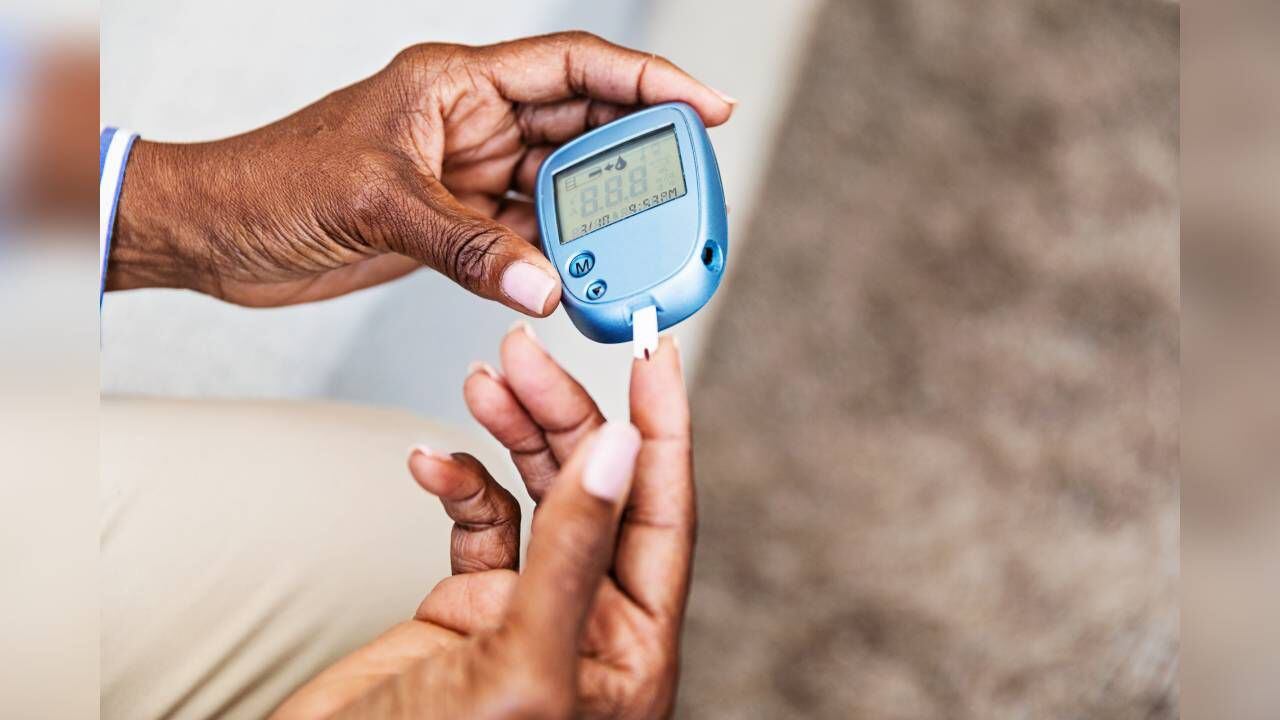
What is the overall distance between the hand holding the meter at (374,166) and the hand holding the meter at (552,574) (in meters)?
0.11

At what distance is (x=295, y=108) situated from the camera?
3.02 ft

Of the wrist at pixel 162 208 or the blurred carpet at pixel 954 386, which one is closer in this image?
the wrist at pixel 162 208

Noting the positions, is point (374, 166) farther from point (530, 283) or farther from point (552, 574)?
point (552, 574)

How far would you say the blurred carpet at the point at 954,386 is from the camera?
3.24 feet

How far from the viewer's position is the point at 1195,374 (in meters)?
0.55

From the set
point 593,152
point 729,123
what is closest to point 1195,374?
point 593,152

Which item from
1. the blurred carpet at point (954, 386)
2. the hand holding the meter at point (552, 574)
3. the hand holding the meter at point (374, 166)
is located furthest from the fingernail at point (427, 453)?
the blurred carpet at point (954, 386)

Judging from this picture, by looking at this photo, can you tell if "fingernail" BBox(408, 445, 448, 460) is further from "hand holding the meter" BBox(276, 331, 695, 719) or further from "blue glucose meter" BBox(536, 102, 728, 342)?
"blue glucose meter" BBox(536, 102, 728, 342)

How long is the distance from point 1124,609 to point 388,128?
0.92 m

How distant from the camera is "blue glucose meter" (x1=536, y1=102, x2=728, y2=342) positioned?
25.0 inches

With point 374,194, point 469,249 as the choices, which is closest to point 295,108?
point 374,194

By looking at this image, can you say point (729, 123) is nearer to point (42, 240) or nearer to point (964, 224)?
point (964, 224)

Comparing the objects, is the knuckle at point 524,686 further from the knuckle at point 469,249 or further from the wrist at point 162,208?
the wrist at point 162,208

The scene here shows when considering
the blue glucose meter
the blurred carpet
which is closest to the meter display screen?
the blue glucose meter
